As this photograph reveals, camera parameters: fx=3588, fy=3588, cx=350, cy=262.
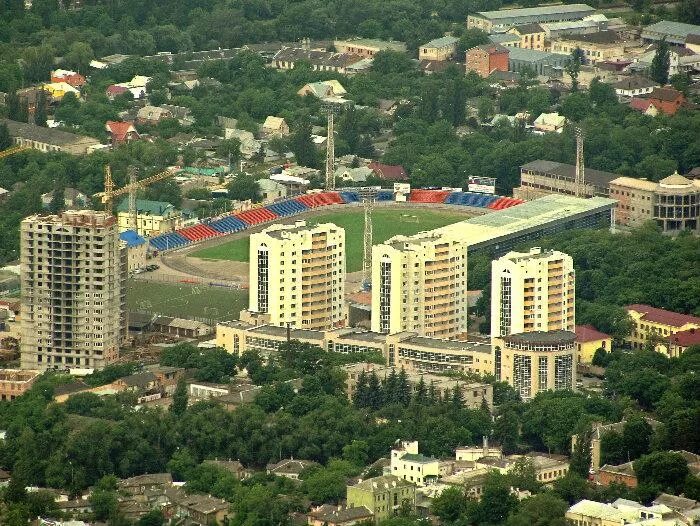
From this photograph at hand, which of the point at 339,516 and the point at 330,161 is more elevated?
the point at 339,516

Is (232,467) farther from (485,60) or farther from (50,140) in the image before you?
(485,60)

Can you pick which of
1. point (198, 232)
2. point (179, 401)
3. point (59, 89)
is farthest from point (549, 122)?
point (179, 401)

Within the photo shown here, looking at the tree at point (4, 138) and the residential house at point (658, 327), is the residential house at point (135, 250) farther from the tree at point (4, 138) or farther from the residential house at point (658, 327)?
the residential house at point (658, 327)

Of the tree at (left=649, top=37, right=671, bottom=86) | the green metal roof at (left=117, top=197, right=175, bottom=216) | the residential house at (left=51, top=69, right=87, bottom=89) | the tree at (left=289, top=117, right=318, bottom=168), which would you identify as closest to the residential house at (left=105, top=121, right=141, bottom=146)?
the tree at (left=289, top=117, right=318, bottom=168)

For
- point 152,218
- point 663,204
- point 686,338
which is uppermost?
point 686,338

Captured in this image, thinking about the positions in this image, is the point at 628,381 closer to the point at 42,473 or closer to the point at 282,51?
the point at 42,473

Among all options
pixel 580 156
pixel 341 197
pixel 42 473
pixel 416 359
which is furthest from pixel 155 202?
pixel 42 473
